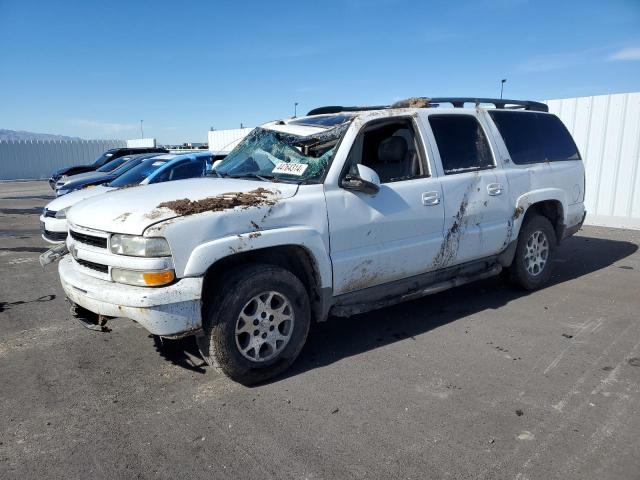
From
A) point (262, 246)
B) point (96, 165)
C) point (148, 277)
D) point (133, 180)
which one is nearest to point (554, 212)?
point (262, 246)

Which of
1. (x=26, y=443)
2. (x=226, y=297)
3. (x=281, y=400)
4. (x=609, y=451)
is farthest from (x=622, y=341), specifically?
(x=26, y=443)

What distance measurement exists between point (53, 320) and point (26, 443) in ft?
7.83

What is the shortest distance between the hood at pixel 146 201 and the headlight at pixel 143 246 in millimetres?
54

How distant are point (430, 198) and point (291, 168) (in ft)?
4.18

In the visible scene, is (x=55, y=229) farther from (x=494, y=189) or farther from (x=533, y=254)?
(x=533, y=254)

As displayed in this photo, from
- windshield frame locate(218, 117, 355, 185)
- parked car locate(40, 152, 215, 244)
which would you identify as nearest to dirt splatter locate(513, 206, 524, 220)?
windshield frame locate(218, 117, 355, 185)

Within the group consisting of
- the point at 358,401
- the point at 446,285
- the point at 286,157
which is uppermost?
the point at 286,157

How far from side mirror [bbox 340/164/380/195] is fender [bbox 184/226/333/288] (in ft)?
1.59

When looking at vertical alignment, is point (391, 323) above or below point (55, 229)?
below

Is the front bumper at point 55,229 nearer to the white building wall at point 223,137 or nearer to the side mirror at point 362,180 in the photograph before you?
the side mirror at point 362,180

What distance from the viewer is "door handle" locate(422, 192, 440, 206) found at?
427 centimetres

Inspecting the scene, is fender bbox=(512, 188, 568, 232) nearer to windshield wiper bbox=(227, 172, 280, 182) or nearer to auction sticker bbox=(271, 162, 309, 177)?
auction sticker bbox=(271, 162, 309, 177)

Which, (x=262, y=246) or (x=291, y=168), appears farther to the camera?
(x=291, y=168)

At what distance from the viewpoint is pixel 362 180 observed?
377cm
